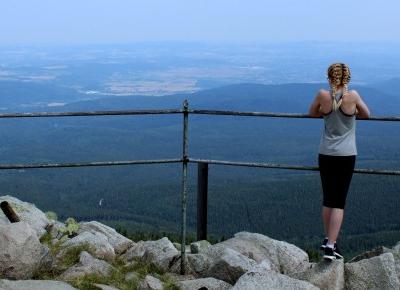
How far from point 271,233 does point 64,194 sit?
71.6 metres

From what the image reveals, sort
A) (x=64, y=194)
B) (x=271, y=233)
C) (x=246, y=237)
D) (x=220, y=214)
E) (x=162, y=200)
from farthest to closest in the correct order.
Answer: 1. (x=64, y=194)
2. (x=162, y=200)
3. (x=220, y=214)
4. (x=271, y=233)
5. (x=246, y=237)

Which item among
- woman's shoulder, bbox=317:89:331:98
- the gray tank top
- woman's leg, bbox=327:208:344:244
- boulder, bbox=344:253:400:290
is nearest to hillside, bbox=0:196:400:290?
boulder, bbox=344:253:400:290

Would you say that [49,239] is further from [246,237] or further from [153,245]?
[246,237]

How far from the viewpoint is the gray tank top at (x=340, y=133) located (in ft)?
21.7

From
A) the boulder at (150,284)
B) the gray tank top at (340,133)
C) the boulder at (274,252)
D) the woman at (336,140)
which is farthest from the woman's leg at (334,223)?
the boulder at (150,284)

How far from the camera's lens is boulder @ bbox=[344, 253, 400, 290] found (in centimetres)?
660

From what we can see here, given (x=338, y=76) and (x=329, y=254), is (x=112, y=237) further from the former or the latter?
(x=338, y=76)

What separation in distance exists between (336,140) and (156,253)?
2770 millimetres

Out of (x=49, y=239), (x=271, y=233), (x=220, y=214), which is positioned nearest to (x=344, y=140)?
(x=49, y=239)

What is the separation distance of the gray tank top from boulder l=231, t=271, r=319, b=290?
136cm

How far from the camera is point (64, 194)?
162m

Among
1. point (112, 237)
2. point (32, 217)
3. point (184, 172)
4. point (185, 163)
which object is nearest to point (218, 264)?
point (184, 172)

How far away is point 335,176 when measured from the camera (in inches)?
265

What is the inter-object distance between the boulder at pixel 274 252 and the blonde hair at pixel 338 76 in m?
2.48
